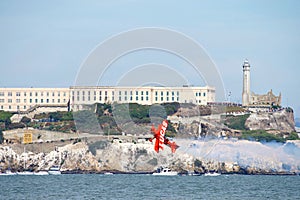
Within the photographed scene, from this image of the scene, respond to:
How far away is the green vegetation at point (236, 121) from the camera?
135m

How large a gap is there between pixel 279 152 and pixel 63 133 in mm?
26237

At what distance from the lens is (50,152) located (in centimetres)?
11769

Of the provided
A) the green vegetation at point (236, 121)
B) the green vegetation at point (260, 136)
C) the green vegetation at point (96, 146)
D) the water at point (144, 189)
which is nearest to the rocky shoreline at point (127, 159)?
the green vegetation at point (96, 146)

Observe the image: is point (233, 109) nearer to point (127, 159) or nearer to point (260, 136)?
point (260, 136)

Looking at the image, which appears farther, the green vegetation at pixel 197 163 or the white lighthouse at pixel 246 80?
the white lighthouse at pixel 246 80

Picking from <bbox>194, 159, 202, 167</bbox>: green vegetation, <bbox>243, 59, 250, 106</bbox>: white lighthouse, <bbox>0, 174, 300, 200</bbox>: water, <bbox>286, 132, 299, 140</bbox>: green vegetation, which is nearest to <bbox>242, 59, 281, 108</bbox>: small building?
<bbox>243, 59, 250, 106</bbox>: white lighthouse

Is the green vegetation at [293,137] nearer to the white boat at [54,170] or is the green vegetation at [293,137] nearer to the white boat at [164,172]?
the white boat at [164,172]

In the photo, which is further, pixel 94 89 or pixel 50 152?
pixel 94 89

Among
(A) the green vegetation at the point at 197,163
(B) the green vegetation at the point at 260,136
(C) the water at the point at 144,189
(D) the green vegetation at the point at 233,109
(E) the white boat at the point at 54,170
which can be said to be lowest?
(C) the water at the point at 144,189

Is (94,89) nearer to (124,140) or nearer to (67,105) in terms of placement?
(67,105)

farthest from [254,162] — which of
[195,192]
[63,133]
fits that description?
[195,192]

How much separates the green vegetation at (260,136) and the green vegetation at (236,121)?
9.85ft

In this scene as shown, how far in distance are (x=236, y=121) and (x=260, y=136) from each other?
9.67m

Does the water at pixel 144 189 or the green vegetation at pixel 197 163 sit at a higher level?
the green vegetation at pixel 197 163
